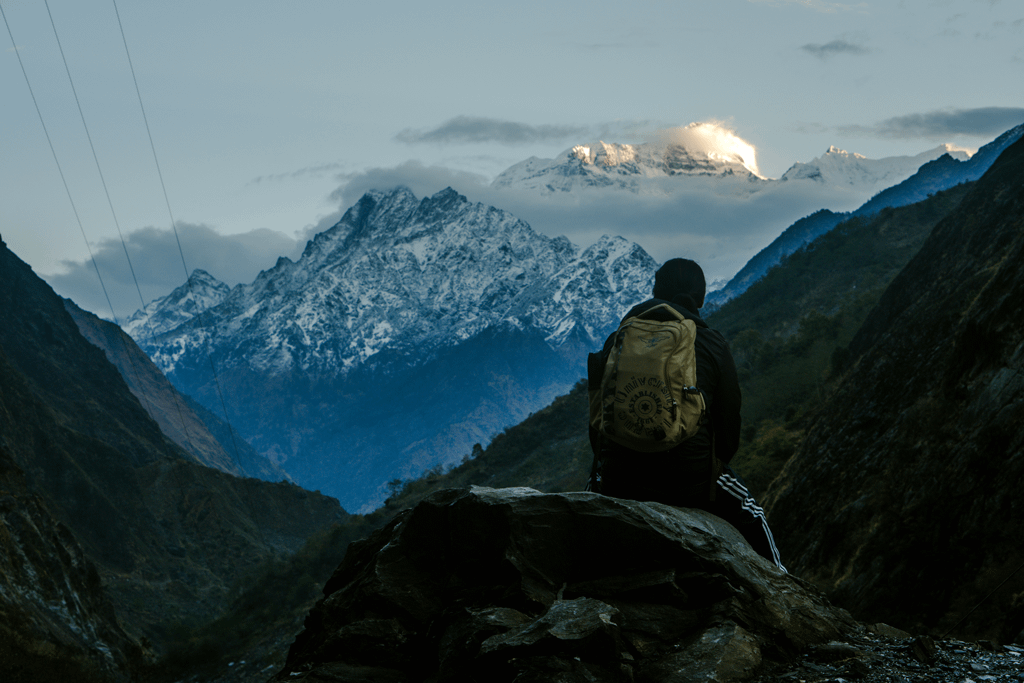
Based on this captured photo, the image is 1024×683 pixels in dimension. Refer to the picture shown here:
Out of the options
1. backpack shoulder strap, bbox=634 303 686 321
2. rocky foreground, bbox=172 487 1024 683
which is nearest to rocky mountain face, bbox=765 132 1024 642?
rocky foreground, bbox=172 487 1024 683

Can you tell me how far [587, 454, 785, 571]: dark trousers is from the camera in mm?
5309

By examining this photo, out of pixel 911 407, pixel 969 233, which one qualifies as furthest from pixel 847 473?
pixel 969 233

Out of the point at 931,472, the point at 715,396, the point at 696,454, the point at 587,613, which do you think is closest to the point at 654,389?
the point at 715,396

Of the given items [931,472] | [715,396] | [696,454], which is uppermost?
[715,396]

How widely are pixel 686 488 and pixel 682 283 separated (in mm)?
1587

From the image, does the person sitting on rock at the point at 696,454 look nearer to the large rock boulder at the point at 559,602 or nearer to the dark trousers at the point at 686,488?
the dark trousers at the point at 686,488

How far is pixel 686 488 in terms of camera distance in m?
5.42

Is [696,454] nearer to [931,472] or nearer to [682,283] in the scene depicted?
[682,283]

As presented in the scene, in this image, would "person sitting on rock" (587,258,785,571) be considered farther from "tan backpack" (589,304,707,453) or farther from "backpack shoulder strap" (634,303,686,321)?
"tan backpack" (589,304,707,453)

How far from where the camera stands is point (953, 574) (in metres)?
7.51

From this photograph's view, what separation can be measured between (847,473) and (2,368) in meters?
86.3

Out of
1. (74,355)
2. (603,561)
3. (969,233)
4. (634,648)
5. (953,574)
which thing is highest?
(74,355)

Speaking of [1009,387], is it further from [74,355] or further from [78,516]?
[74,355]

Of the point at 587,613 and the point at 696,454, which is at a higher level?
the point at 696,454
